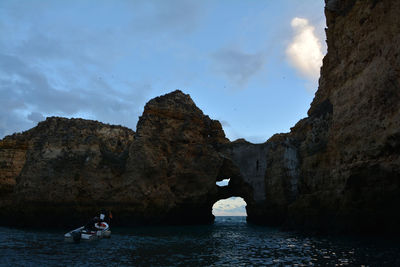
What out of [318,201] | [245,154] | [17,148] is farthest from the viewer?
[245,154]

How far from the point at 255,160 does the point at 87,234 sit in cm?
2204

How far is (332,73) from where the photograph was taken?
25656 millimetres

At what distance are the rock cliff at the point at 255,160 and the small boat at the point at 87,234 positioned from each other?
382 inches

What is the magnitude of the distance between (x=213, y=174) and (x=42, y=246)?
21.9 metres

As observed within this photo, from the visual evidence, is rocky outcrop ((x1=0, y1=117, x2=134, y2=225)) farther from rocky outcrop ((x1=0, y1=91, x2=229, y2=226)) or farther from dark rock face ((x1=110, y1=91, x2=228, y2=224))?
dark rock face ((x1=110, y1=91, x2=228, y2=224))

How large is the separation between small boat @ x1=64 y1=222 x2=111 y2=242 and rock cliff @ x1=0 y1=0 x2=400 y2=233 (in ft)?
31.9

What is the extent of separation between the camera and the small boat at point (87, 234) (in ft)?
62.5

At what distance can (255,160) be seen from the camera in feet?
121

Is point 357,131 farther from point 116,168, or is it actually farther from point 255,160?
point 116,168

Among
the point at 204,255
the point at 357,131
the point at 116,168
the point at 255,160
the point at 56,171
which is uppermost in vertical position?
the point at 255,160

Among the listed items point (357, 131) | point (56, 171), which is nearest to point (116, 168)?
point (56, 171)

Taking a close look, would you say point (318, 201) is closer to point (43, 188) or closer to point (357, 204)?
point (357, 204)

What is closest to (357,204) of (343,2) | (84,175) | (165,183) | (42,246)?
(343,2)

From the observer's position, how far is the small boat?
19.0 meters
